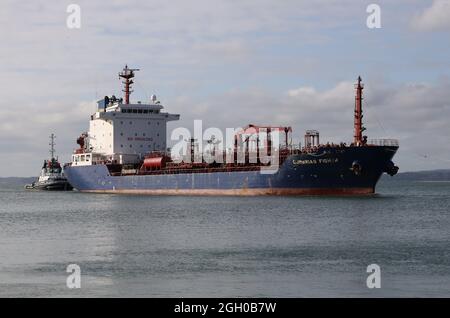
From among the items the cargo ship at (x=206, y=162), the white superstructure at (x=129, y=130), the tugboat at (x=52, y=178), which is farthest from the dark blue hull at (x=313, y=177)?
the tugboat at (x=52, y=178)

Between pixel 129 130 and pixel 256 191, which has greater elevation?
pixel 129 130

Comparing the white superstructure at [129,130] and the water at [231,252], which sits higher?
the white superstructure at [129,130]

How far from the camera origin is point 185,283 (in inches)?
733

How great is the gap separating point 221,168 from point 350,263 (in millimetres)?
34736

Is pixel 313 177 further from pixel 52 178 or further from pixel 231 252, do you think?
pixel 52 178

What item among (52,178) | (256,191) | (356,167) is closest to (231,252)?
(356,167)

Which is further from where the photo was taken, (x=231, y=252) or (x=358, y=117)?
(x=358, y=117)

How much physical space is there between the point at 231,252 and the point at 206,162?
3538cm

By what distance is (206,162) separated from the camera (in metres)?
59.5

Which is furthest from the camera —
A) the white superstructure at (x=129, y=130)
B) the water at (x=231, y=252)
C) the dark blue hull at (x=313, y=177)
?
the white superstructure at (x=129, y=130)

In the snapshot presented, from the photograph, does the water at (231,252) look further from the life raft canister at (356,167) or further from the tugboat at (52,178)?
the tugboat at (52,178)

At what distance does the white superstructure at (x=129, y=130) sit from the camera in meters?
68.9
